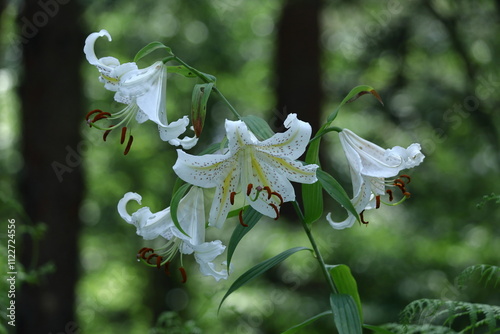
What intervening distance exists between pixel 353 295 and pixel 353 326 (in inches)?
5.9

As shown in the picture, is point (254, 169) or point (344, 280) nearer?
point (254, 169)

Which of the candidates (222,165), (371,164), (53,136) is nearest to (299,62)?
(53,136)

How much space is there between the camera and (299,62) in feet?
20.8

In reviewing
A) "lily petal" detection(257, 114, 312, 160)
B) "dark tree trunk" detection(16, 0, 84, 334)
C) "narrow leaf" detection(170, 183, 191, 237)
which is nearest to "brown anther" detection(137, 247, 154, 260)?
"narrow leaf" detection(170, 183, 191, 237)

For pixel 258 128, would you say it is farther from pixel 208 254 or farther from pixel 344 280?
pixel 344 280

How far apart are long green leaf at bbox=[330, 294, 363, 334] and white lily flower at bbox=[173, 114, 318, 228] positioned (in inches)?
10.0

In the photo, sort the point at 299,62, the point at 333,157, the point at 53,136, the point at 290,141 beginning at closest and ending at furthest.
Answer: the point at 290,141 < the point at 53,136 < the point at 299,62 < the point at 333,157

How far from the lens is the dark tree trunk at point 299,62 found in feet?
20.1

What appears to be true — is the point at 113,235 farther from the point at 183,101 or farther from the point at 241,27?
the point at 241,27

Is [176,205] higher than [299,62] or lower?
lower

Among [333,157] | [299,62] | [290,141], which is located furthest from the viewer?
[333,157]

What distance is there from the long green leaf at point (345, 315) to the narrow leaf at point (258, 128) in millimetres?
400

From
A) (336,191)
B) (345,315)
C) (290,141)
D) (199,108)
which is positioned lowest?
(345,315)

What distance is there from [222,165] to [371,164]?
0.35m
